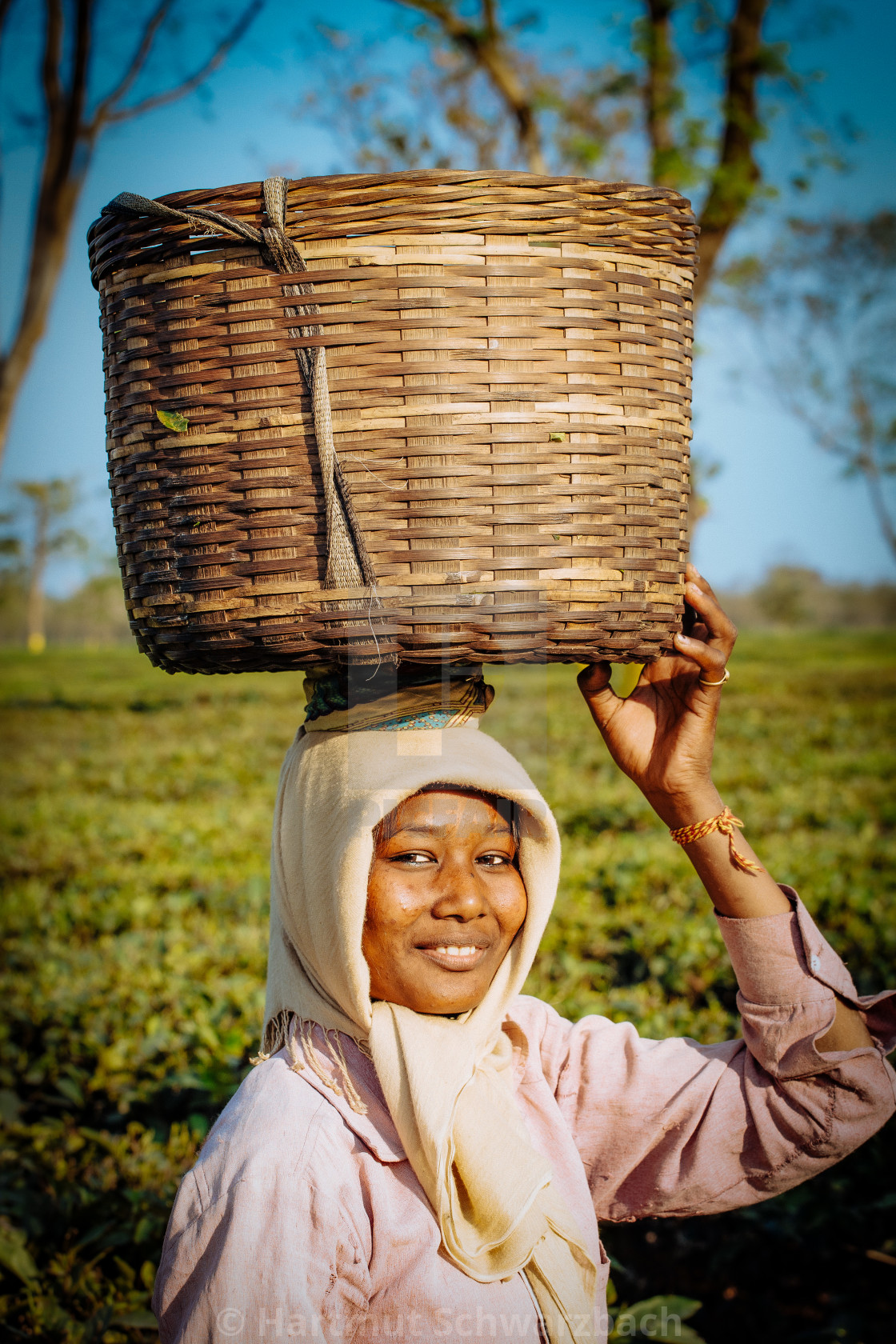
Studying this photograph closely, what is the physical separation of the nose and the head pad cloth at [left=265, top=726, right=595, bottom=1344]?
14 cm

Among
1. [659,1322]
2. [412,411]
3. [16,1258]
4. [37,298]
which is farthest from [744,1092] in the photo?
[37,298]

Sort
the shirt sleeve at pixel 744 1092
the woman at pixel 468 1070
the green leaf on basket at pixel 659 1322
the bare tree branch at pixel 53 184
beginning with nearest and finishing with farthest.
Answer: the woman at pixel 468 1070
the shirt sleeve at pixel 744 1092
the green leaf on basket at pixel 659 1322
the bare tree branch at pixel 53 184

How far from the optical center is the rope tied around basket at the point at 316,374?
1.32m

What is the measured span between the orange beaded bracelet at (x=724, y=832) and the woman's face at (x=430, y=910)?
0.42 meters

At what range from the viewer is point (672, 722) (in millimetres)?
1858

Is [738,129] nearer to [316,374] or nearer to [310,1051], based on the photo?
[316,374]

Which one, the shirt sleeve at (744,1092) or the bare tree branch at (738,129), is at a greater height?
the bare tree branch at (738,129)

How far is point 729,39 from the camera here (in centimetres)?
662

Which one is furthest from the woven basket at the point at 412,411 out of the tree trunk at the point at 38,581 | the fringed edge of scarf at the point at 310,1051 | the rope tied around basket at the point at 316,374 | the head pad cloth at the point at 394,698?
the tree trunk at the point at 38,581

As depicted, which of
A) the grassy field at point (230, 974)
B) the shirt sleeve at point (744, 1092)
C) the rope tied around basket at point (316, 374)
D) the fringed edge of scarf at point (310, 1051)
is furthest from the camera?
the grassy field at point (230, 974)

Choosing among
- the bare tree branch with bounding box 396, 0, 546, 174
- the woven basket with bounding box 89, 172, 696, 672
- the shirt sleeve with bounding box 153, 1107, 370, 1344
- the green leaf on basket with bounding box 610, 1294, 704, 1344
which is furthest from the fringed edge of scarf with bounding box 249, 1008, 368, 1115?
the bare tree branch with bounding box 396, 0, 546, 174

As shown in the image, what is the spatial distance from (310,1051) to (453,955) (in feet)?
0.97

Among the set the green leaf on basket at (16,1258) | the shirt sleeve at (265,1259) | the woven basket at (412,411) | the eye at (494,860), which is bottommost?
the green leaf on basket at (16,1258)

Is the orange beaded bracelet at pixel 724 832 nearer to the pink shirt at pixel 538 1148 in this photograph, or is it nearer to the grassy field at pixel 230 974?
the pink shirt at pixel 538 1148
